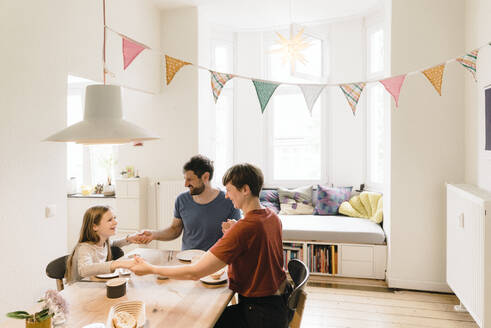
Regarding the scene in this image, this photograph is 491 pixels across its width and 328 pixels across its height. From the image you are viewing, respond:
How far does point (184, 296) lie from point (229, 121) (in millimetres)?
3592

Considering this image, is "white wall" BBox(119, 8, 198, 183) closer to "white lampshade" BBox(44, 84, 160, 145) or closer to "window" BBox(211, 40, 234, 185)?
"window" BBox(211, 40, 234, 185)

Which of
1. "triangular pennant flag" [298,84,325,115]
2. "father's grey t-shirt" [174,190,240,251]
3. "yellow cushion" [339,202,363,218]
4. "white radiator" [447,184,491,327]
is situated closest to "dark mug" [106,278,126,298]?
"father's grey t-shirt" [174,190,240,251]

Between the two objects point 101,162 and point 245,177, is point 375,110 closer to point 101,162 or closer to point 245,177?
point 245,177

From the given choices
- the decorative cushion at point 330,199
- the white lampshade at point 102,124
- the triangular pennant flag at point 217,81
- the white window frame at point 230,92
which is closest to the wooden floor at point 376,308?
the decorative cushion at point 330,199

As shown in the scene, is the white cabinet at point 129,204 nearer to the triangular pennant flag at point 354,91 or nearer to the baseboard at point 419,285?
the triangular pennant flag at point 354,91

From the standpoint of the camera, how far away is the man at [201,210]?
238 cm

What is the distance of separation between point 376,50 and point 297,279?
3519 millimetres

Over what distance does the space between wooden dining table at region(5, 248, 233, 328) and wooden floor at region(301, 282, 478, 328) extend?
1.42 metres

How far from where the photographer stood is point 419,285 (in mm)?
3287

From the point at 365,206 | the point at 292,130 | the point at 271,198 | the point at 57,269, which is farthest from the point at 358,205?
the point at 57,269

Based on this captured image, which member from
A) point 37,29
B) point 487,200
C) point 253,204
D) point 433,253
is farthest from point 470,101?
point 37,29

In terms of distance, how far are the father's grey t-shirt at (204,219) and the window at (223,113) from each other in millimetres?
2401

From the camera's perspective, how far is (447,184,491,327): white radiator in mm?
2209

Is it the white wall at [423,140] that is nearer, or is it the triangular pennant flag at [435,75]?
the triangular pennant flag at [435,75]
